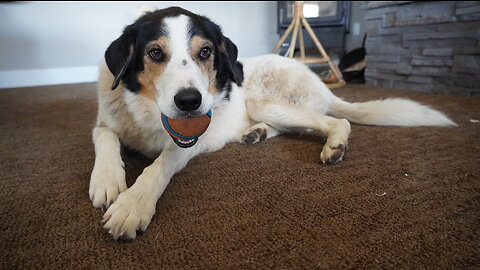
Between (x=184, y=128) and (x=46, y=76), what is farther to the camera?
(x=46, y=76)

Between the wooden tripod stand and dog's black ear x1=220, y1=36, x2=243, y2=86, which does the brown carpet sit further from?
the wooden tripod stand

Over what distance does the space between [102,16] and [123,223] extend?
4.63 meters

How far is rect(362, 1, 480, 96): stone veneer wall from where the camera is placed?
8.45ft

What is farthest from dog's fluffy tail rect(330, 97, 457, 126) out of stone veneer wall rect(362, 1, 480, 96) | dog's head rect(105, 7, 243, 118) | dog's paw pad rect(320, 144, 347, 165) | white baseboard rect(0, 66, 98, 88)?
white baseboard rect(0, 66, 98, 88)

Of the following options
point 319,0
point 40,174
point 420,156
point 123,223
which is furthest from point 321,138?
point 319,0

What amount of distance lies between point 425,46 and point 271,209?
2.73m

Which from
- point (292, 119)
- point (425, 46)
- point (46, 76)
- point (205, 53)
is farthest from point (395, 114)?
point (46, 76)

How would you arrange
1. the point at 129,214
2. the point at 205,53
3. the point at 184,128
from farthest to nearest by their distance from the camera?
1. the point at 205,53
2. the point at 184,128
3. the point at 129,214

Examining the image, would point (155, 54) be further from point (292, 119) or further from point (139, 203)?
point (292, 119)

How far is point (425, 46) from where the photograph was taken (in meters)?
2.89

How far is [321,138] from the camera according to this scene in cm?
163

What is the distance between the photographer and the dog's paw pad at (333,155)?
1280 mm

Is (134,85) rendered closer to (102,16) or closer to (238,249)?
(238,249)

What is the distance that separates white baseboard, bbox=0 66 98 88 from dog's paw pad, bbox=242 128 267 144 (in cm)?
369
